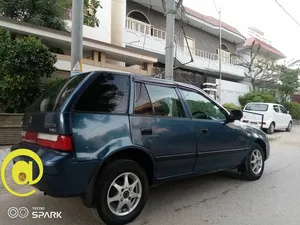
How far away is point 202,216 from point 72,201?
1.91 meters

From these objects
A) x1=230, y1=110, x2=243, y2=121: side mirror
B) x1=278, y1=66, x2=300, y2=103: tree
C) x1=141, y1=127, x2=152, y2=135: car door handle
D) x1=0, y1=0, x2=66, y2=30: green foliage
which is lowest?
x1=141, y1=127, x2=152, y2=135: car door handle

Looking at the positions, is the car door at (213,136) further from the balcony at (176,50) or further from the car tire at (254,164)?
the balcony at (176,50)

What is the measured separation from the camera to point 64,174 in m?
2.78

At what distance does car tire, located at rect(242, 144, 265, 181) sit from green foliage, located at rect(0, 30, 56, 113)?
22.4 feet

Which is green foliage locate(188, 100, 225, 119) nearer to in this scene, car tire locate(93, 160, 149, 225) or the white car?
car tire locate(93, 160, 149, 225)

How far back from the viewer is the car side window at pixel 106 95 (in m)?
3.08

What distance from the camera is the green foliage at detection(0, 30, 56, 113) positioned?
26.9ft

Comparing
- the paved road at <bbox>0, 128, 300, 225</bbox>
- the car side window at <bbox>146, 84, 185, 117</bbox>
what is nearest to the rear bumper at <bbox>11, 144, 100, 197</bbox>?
the paved road at <bbox>0, 128, 300, 225</bbox>

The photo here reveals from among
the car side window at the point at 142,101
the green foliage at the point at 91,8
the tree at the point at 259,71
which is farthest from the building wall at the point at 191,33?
the car side window at the point at 142,101

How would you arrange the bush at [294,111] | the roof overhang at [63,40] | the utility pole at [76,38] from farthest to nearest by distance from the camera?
the bush at [294,111] < the roof overhang at [63,40] < the utility pole at [76,38]

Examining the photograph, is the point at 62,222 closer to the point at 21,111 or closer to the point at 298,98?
the point at 21,111

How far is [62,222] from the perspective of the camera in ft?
10.9

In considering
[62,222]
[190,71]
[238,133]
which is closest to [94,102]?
[62,222]

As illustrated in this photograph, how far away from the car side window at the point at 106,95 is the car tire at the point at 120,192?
0.67 meters
